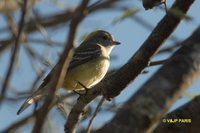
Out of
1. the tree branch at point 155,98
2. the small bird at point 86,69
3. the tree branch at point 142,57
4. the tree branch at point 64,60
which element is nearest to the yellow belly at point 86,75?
the small bird at point 86,69

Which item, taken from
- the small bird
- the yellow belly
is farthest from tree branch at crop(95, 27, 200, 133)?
the yellow belly

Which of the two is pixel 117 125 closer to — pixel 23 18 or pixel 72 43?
pixel 72 43

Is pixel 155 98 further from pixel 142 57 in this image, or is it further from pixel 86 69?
pixel 86 69

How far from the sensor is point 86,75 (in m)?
7.18

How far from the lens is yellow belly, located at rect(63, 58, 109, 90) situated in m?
7.11

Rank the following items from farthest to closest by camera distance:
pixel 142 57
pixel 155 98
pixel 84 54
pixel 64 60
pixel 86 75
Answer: pixel 84 54
pixel 86 75
pixel 142 57
pixel 155 98
pixel 64 60

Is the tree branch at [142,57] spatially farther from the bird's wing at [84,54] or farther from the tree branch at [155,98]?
the bird's wing at [84,54]

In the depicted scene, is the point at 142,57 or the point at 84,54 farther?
Result: the point at 84,54

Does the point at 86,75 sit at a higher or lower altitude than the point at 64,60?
lower

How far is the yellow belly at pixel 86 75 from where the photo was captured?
280 inches

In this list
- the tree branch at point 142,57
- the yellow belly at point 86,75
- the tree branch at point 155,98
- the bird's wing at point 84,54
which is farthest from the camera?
the bird's wing at point 84,54

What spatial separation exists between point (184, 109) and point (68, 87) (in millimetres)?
3896

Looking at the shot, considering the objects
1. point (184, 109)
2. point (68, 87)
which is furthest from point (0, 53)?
point (184, 109)

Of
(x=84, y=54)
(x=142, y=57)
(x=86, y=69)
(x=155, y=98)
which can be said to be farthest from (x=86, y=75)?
(x=155, y=98)
